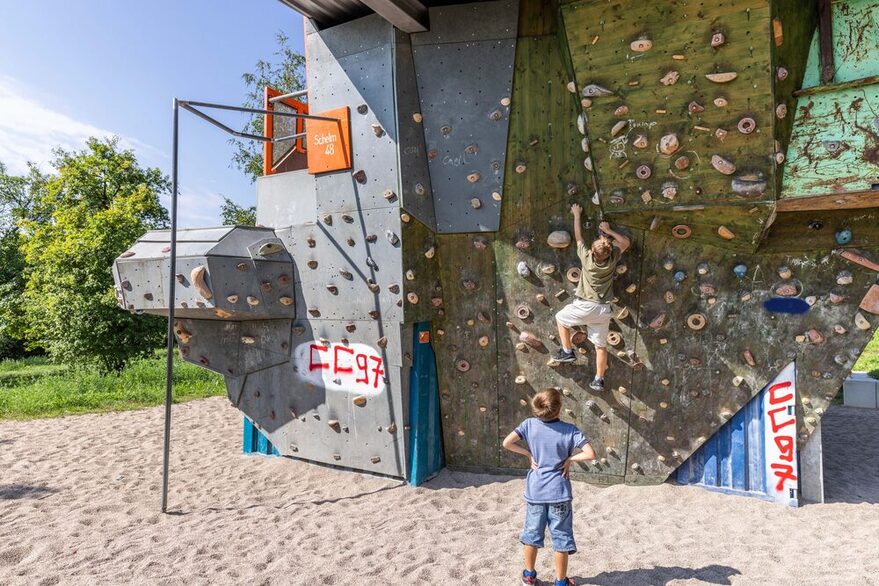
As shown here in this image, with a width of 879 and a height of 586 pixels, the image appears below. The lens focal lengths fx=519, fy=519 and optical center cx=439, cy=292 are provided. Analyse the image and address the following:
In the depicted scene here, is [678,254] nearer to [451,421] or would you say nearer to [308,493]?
[451,421]

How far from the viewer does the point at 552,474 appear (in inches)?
123

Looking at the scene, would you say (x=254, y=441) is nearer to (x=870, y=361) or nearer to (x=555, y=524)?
(x=555, y=524)

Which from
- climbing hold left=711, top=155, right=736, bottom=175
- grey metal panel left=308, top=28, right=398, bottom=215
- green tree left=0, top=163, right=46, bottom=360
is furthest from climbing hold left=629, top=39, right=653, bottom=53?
green tree left=0, top=163, right=46, bottom=360

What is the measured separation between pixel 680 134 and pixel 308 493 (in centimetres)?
496

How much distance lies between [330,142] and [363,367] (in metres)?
2.44

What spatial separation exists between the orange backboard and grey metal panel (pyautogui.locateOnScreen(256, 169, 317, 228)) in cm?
24

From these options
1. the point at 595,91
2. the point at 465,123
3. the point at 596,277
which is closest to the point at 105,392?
the point at 465,123

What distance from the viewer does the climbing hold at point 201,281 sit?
519cm

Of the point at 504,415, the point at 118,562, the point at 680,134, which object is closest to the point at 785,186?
the point at 680,134

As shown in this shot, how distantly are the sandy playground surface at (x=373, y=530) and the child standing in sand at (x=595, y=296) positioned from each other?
55.7 inches

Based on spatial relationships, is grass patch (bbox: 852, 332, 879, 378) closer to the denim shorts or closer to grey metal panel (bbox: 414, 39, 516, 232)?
grey metal panel (bbox: 414, 39, 516, 232)

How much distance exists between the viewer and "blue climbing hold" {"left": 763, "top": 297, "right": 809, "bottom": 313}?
4.58 m

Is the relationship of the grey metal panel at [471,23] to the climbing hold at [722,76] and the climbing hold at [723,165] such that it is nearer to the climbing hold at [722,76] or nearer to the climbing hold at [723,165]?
the climbing hold at [722,76]

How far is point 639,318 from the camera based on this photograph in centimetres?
497
